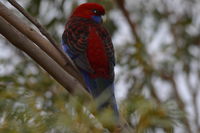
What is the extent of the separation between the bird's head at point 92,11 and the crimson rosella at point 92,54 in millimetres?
236

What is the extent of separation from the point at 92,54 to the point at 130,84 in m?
1.43

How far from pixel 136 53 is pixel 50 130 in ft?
8.48

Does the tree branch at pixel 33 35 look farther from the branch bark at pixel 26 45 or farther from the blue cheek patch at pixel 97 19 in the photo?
the blue cheek patch at pixel 97 19

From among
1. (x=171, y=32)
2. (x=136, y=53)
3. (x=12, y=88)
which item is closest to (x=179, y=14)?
(x=171, y=32)

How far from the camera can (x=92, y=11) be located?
154 inches

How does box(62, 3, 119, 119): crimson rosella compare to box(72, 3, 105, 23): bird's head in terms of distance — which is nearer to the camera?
box(62, 3, 119, 119): crimson rosella

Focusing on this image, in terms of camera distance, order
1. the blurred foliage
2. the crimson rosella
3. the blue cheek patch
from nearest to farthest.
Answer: the blurred foliage → the crimson rosella → the blue cheek patch

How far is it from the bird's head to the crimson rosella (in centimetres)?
24

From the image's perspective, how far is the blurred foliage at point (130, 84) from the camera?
6.03 feet

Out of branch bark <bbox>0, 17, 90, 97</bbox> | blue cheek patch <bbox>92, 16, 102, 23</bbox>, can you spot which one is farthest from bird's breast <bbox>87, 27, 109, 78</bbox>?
branch bark <bbox>0, 17, 90, 97</bbox>

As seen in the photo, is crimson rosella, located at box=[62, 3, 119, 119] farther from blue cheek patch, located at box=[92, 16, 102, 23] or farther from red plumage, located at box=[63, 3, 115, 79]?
blue cheek patch, located at box=[92, 16, 102, 23]

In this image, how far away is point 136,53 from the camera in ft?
14.6

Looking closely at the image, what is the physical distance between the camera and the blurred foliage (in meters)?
1.84

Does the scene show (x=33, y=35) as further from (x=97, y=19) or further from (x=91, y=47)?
(x=97, y=19)
